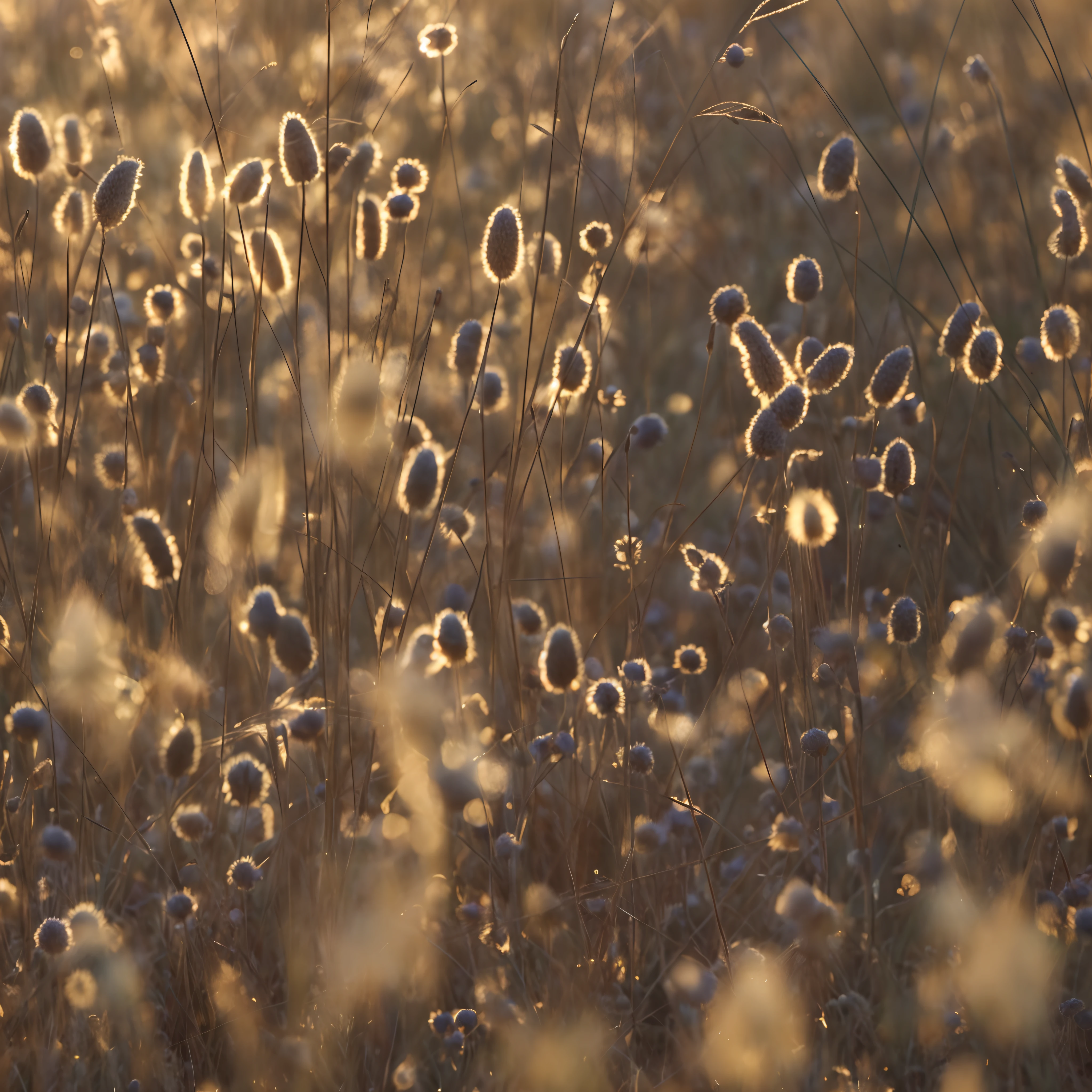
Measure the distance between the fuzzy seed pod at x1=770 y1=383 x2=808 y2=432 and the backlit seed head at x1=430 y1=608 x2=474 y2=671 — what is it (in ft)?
1.46

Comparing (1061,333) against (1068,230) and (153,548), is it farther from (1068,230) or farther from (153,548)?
(153,548)

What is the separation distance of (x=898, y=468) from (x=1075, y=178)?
21.1 inches

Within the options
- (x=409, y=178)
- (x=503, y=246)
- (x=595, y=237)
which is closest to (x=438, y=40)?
(x=409, y=178)

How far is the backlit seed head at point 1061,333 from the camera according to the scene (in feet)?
4.68

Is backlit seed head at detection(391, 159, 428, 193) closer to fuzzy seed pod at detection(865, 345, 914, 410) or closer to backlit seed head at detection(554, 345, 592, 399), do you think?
backlit seed head at detection(554, 345, 592, 399)

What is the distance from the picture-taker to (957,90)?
144 inches

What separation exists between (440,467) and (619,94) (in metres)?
2.27

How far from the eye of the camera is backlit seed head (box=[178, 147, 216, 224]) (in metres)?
1.50

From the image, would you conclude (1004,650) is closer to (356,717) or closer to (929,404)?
(356,717)

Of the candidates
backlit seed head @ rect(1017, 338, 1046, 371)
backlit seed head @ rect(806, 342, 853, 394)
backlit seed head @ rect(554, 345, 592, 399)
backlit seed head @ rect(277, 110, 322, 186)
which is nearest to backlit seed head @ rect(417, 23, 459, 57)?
backlit seed head @ rect(277, 110, 322, 186)

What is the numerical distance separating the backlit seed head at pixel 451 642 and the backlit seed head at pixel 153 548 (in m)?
0.36

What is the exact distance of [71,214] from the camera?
1.59 m

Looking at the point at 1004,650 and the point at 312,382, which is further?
the point at 312,382

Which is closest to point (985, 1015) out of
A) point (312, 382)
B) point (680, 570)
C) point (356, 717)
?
point (356, 717)
